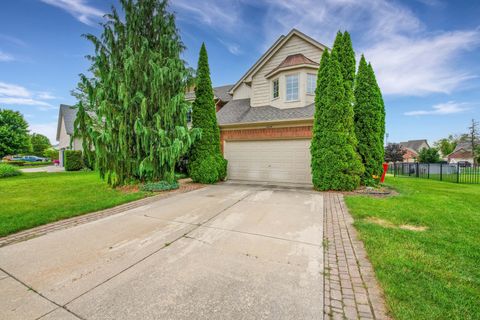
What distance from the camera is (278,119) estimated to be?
30.9 feet

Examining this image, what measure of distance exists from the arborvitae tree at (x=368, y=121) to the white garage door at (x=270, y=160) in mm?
2184

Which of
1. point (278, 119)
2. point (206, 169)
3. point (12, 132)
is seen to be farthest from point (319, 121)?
point (12, 132)

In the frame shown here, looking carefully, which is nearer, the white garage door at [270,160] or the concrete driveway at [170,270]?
the concrete driveway at [170,270]

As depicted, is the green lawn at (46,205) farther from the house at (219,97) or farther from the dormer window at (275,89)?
the house at (219,97)

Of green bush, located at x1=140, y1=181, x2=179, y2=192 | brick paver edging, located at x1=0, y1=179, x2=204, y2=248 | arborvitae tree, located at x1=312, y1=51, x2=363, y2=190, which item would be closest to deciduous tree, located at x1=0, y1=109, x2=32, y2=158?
green bush, located at x1=140, y1=181, x2=179, y2=192

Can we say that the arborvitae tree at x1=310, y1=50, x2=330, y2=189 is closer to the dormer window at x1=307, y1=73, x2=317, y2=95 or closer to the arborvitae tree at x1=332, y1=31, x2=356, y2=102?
the arborvitae tree at x1=332, y1=31, x2=356, y2=102

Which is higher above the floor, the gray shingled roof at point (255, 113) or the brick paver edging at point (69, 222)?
the gray shingled roof at point (255, 113)

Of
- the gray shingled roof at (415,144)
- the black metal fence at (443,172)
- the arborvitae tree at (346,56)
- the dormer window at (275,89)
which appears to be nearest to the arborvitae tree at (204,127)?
the dormer window at (275,89)

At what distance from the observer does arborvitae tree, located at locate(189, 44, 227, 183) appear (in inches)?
359

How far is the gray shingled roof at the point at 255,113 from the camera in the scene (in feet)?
30.8

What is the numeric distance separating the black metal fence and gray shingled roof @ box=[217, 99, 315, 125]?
1144 cm

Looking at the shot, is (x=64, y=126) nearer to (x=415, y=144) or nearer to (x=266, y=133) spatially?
(x=266, y=133)

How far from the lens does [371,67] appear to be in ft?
27.8

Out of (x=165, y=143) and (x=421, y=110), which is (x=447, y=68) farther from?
(x=421, y=110)
